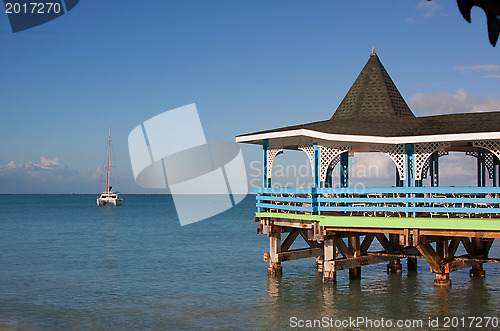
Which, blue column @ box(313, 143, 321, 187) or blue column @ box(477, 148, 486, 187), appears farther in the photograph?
blue column @ box(477, 148, 486, 187)

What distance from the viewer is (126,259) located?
3525cm

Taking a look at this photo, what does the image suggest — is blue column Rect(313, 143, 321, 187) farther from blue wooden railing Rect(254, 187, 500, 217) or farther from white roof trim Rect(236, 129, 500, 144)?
white roof trim Rect(236, 129, 500, 144)

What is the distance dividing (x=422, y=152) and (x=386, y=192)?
166 centimetres

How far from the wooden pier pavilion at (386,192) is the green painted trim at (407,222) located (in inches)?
1.0

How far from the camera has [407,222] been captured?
52.4ft

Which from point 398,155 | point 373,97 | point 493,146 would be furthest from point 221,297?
point 493,146

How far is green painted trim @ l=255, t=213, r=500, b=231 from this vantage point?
14961 mm

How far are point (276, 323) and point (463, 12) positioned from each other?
45.4 ft

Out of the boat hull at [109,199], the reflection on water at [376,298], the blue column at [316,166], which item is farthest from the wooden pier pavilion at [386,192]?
the boat hull at [109,199]

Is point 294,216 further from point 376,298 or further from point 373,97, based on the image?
point 373,97

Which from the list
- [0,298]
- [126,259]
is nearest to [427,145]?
[0,298]

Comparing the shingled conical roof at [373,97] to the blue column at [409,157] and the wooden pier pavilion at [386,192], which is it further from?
the blue column at [409,157]

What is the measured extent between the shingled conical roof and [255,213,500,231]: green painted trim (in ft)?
18.4

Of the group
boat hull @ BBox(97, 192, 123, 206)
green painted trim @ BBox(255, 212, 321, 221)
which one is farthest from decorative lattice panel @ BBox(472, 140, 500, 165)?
boat hull @ BBox(97, 192, 123, 206)
